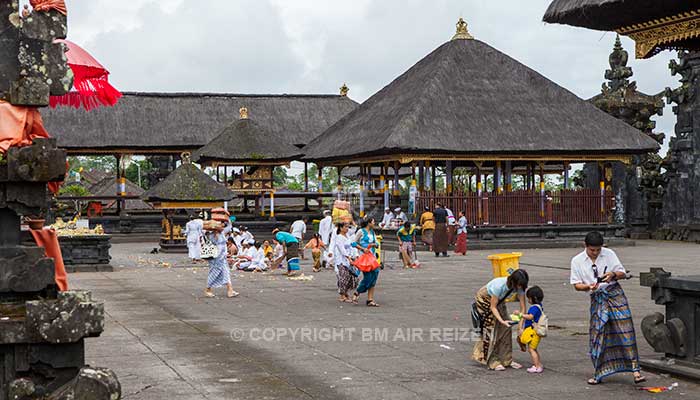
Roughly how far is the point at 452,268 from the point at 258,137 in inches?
801

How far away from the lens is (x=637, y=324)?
42.6 ft

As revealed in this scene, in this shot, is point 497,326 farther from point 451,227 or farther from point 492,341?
point 451,227

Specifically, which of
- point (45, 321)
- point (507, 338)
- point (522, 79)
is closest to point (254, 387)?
point (507, 338)

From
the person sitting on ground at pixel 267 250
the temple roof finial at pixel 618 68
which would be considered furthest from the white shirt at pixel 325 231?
the temple roof finial at pixel 618 68

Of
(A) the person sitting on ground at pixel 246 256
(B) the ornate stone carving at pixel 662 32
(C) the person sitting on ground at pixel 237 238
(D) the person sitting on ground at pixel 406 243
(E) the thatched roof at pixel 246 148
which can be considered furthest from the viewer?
(E) the thatched roof at pixel 246 148

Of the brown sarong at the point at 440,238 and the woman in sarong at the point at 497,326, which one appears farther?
the brown sarong at the point at 440,238

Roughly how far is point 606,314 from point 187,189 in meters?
24.5

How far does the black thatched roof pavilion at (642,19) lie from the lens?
434 inches

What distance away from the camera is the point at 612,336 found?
30.4ft

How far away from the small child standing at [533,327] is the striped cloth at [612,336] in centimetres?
64

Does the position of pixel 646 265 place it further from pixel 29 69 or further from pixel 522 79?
pixel 29 69

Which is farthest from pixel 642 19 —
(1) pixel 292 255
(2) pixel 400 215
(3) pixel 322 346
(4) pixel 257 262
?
(2) pixel 400 215

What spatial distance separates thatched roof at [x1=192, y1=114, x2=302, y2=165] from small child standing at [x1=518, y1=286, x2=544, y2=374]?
3264 cm

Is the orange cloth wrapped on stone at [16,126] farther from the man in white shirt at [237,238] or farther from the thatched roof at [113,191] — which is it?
the thatched roof at [113,191]
